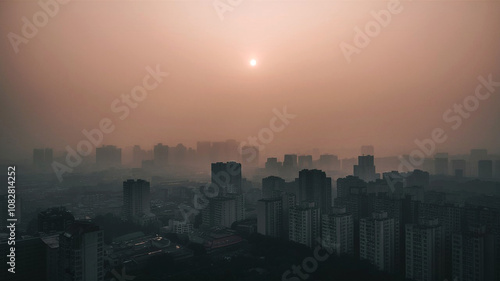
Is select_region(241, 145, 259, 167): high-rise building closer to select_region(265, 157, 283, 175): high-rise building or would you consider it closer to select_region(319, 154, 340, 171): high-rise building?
select_region(265, 157, 283, 175): high-rise building

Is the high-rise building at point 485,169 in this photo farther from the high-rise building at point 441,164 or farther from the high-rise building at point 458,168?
the high-rise building at point 441,164

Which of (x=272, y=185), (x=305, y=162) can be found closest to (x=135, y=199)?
(x=272, y=185)

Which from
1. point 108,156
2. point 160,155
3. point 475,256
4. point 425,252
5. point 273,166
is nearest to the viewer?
point 475,256

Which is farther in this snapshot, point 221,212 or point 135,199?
point 135,199

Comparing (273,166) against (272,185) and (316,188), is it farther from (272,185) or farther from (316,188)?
A: (316,188)

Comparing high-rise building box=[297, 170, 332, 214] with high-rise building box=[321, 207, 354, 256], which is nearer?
high-rise building box=[321, 207, 354, 256]

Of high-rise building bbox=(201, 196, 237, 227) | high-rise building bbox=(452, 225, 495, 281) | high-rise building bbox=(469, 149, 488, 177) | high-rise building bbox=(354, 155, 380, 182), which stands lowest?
high-rise building bbox=(201, 196, 237, 227)

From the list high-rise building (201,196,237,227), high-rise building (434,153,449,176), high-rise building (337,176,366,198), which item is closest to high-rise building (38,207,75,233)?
high-rise building (201,196,237,227)
